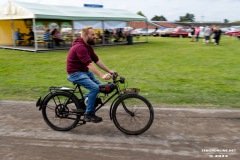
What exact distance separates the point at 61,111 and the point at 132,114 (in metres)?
1.28

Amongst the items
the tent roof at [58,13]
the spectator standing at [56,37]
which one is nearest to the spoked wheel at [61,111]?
the tent roof at [58,13]

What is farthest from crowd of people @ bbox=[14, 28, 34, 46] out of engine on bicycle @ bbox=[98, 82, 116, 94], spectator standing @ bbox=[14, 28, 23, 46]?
engine on bicycle @ bbox=[98, 82, 116, 94]

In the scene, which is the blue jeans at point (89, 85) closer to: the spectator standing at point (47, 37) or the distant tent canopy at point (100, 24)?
the spectator standing at point (47, 37)

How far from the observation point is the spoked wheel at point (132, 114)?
464 cm

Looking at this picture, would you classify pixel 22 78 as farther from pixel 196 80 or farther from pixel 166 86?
pixel 196 80

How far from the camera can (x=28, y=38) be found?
23781 mm

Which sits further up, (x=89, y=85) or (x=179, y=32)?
(x=179, y=32)

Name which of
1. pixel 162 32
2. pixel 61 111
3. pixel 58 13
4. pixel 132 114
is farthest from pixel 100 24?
pixel 132 114

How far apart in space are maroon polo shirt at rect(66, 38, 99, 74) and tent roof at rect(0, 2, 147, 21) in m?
15.3

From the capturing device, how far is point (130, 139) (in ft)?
15.2

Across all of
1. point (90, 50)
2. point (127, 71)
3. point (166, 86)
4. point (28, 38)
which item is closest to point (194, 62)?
point (127, 71)

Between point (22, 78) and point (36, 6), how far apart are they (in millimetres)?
12699

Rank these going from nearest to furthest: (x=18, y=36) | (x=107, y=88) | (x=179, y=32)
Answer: (x=107, y=88), (x=18, y=36), (x=179, y=32)

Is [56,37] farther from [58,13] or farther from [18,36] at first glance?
[18,36]
